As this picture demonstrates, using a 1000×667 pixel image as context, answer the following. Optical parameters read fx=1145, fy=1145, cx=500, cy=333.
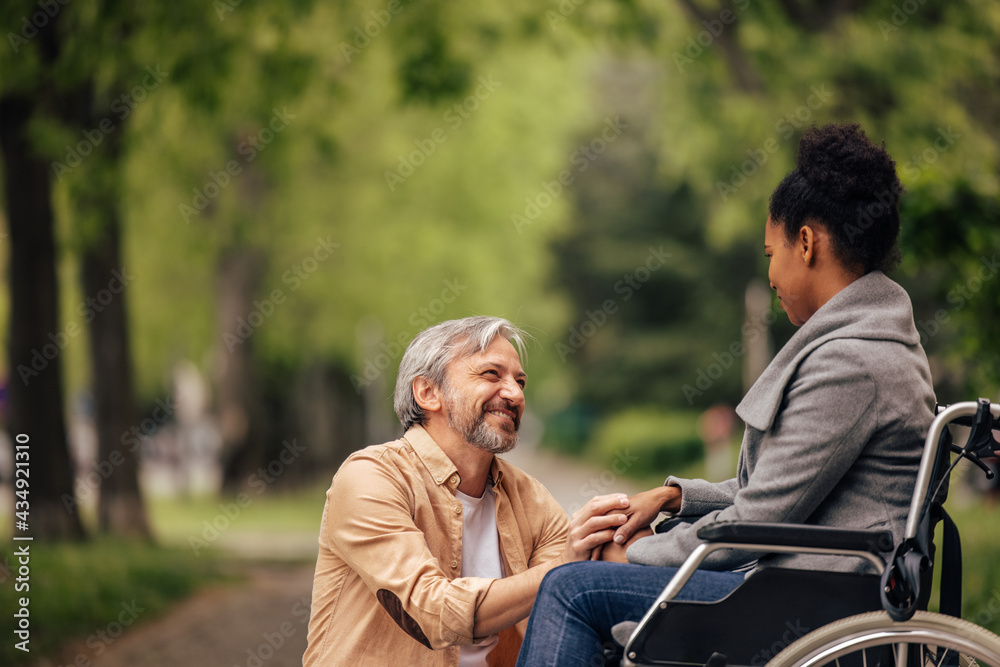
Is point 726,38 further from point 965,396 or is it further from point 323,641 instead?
point 323,641

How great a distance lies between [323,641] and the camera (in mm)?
2939

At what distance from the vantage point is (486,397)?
3.01 m

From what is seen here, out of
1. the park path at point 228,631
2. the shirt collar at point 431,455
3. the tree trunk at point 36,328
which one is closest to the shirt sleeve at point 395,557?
the shirt collar at point 431,455

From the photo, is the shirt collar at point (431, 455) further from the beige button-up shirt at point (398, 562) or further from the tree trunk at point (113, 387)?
the tree trunk at point (113, 387)

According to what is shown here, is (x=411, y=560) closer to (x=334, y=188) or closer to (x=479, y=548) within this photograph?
(x=479, y=548)

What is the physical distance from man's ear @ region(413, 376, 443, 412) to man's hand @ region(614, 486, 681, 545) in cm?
59

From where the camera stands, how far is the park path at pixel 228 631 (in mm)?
7188

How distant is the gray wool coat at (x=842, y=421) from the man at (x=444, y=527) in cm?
49

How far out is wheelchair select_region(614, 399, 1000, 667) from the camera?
2.25 meters

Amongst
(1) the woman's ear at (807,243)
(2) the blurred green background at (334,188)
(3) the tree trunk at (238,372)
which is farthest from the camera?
(3) the tree trunk at (238,372)

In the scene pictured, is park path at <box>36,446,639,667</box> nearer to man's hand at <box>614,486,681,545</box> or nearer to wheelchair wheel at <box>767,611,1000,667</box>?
man's hand at <box>614,486,681,545</box>

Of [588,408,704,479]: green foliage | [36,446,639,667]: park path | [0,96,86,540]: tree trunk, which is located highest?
[0,96,86,540]: tree trunk

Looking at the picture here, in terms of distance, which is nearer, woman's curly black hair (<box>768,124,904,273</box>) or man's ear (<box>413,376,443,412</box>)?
woman's curly black hair (<box>768,124,904,273</box>)

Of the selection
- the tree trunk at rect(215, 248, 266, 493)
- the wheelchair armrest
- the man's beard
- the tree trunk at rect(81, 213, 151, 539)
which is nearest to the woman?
A: the wheelchair armrest
